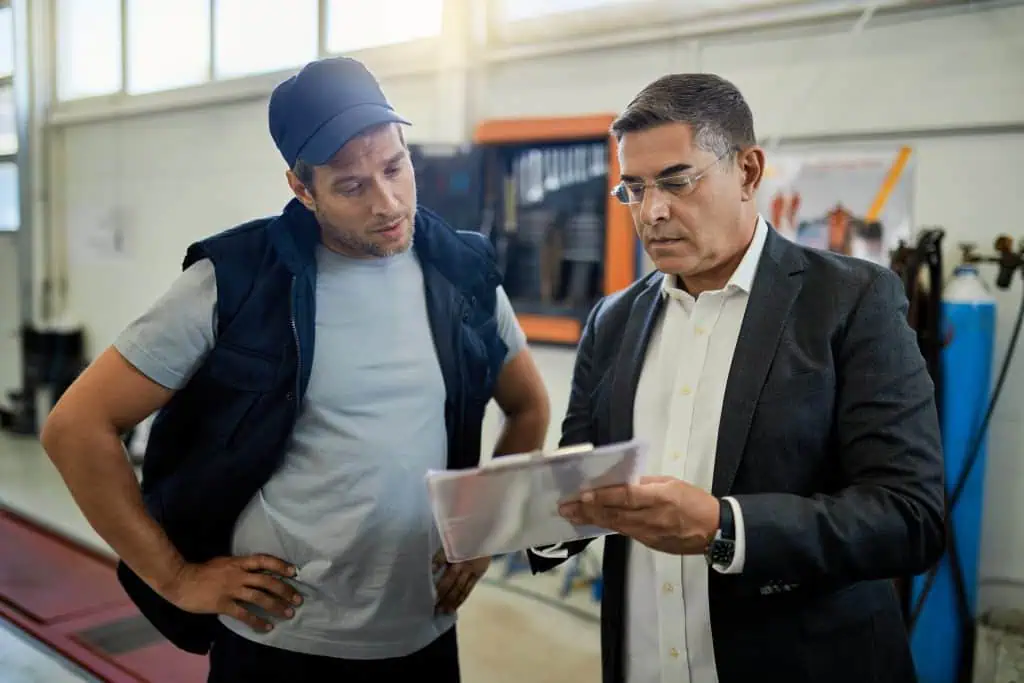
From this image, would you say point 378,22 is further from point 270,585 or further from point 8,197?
point 8,197

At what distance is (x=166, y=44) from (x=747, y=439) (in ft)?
18.1

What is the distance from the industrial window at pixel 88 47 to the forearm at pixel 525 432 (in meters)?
5.31

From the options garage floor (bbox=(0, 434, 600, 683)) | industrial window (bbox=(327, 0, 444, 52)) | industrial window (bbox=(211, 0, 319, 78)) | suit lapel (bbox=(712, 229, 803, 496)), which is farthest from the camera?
industrial window (bbox=(211, 0, 319, 78))

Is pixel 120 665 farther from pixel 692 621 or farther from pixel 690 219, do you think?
pixel 690 219

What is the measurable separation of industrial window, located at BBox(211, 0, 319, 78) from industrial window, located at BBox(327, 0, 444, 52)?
138mm

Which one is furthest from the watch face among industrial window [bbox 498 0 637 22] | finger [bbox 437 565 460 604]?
industrial window [bbox 498 0 637 22]

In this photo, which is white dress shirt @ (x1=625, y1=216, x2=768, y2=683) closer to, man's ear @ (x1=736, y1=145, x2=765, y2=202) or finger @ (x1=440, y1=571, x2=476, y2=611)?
man's ear @ (x1=736, y1=145, x2=765, y2=202)

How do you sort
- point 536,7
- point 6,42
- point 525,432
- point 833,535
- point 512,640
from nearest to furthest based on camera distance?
1. point 833,535
2. point 525,432
3. point 512,640
4. point 536,7
5. point 6,42

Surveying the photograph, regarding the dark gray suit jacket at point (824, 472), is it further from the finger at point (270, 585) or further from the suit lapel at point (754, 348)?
the finger at point (270, 585)

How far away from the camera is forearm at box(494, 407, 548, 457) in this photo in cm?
163

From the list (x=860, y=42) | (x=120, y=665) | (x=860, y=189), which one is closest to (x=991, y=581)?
(x=860, y=189)

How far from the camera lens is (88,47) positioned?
6102 millimetres

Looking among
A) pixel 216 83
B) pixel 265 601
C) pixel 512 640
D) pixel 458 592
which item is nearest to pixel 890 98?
pixel 458 592

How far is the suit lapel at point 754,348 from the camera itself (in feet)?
3.63
